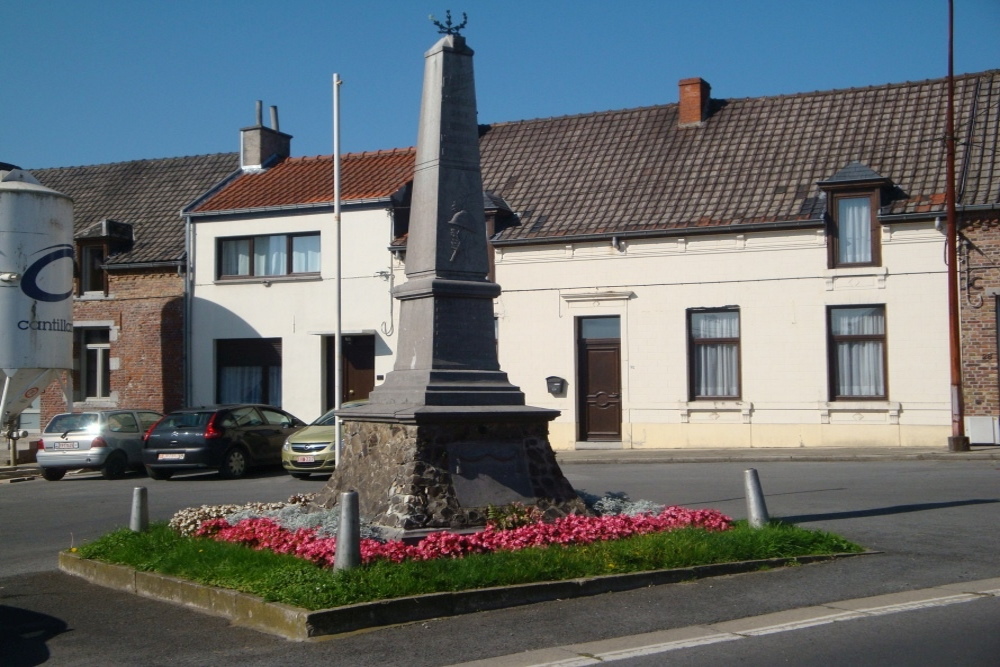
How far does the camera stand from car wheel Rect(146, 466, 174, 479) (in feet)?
71.8

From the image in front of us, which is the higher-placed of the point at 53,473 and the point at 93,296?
the point at 93,296

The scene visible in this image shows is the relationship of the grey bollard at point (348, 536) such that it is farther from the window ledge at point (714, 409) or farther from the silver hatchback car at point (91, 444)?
the window ledge at point (714, 409)

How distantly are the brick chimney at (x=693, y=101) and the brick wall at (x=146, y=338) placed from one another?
13680mm

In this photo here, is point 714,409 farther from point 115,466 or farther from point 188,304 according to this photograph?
point 188,304

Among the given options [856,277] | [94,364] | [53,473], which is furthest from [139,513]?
[94,364]

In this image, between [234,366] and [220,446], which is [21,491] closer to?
[220,446]

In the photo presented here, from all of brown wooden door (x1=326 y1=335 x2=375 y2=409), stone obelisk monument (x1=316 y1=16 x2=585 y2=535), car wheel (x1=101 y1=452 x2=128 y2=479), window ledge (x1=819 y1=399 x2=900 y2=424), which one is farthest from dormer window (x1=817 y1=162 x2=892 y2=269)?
car wheel (x1=101 y1=452 x2=128 y2=479)

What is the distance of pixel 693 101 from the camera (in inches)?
1106

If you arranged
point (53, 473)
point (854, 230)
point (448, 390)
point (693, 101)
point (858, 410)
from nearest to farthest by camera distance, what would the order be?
point (448, 390), point (53, 473), point (858, 410), point (854, 230), point (693, 101)

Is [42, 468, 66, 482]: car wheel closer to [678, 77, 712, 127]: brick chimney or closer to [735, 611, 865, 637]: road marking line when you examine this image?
[678, 77, 712, 127]: brick chimney

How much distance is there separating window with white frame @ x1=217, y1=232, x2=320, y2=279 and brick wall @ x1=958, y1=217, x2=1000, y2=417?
15117 mm

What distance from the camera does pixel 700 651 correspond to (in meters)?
7.18

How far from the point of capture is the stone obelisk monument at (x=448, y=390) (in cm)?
1041

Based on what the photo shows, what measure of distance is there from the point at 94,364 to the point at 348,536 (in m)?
24.4
